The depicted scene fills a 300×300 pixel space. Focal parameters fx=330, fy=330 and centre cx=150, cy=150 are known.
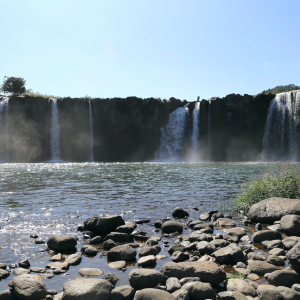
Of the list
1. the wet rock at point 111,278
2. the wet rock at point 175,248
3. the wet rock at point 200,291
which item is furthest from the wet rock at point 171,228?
the wet rock at point 200,291

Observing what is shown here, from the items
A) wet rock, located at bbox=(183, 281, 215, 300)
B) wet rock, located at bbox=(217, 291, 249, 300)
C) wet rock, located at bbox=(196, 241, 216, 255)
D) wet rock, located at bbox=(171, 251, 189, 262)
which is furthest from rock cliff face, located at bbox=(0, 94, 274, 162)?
wet rock, located at bbox=(217, 291, 249, 300)

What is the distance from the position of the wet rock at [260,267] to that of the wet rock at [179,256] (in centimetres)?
147

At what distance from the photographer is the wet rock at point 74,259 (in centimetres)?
749

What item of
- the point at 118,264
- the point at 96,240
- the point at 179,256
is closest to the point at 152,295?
the point at 118,264

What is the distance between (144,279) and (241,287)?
5.75 ft

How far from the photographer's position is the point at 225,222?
36.8 ft

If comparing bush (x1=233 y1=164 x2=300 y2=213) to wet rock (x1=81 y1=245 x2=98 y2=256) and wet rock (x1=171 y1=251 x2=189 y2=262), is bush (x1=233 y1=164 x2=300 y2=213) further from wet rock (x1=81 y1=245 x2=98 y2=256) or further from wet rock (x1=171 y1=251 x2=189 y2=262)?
wet rock (x1=81 y1=245 x2=98 y2=256)

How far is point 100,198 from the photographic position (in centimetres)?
1667

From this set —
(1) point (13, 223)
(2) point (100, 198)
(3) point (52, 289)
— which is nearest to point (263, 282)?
(3) point (52, 289)

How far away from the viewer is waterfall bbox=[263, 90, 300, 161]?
168 ft

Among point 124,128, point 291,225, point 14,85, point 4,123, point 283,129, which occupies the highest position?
point 14,85

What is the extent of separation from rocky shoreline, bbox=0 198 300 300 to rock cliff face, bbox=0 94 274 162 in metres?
45.8

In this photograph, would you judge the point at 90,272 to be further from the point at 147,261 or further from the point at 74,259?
the point at 147,261

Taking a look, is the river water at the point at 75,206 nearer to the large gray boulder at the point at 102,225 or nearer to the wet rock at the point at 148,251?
the large gray boulder at the point at 102,225
